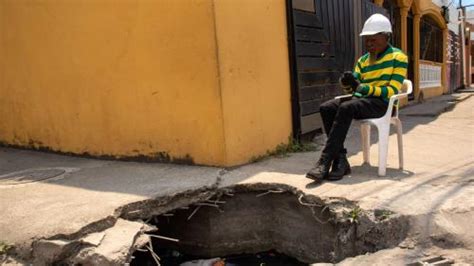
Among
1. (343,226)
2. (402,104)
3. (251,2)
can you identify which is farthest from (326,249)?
(402,104)

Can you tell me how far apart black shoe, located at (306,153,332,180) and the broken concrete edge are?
187 mm

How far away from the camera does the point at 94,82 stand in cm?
533

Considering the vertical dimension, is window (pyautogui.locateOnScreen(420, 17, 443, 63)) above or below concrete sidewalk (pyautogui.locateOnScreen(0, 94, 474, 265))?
above

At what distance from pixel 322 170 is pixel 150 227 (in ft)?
4.79

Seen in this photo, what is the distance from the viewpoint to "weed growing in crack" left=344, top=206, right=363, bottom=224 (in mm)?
3391

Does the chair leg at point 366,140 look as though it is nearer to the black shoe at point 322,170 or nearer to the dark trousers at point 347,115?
the dark trousers at point 347,115

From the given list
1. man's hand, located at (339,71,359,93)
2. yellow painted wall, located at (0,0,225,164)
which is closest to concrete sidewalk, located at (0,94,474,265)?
yellow painted wall, located at (0,0,225,164)

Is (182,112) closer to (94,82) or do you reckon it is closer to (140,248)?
(94,82)

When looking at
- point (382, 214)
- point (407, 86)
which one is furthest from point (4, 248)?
point (407, 86)

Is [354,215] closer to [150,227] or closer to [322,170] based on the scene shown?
[322,170]

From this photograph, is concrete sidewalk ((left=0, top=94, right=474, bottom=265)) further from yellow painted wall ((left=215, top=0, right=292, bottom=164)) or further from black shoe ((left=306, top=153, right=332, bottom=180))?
yellow painted wall ((left=215, top=0, right=292, bottom=164))

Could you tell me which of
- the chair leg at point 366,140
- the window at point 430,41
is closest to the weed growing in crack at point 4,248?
the chair leg at point 366,140

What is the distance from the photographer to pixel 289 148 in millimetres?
5457

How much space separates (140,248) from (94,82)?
2.68 meters
